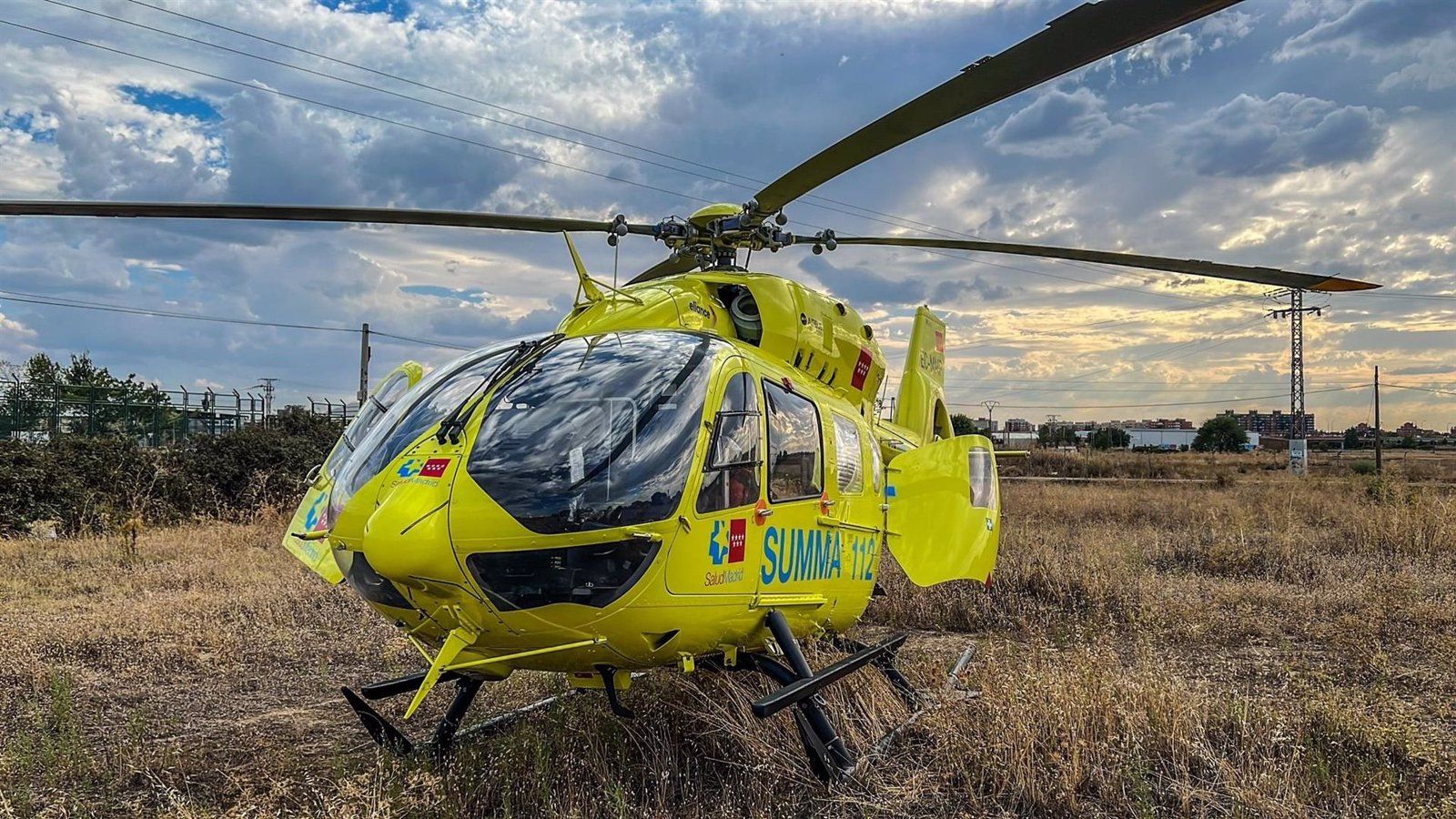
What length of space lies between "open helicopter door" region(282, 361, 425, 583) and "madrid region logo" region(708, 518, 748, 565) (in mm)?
2002

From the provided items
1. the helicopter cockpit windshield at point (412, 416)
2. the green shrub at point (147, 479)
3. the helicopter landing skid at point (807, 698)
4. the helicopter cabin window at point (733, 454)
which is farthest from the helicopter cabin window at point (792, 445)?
the green shrub at point (147, 479)

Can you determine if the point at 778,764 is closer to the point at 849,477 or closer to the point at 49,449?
the point at 849,477

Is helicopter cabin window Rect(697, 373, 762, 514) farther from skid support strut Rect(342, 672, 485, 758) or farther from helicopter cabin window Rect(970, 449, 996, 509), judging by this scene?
helicopter cabin window Rect(970, 449, 996, 509)

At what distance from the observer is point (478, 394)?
4.63 m

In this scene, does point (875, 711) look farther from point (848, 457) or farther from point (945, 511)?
point (848, 457)

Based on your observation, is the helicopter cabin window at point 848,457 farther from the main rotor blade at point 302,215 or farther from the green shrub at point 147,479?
the green shrub at point 147,479

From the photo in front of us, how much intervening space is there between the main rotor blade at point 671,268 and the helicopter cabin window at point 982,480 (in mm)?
2753

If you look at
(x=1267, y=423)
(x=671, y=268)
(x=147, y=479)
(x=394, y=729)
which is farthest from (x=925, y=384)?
(x=1267, y=423)

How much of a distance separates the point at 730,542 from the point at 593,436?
37.7 inches

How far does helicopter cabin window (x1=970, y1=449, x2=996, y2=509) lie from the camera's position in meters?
6.45

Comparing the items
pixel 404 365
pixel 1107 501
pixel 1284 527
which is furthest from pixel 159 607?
pixel 1107 501

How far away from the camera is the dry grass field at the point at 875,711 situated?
491 cm

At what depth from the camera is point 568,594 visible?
162 inches

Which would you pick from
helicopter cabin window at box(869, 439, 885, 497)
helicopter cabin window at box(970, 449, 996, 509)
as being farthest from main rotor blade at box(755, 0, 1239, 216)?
helicopter cabin window at box(970, 449, 996, 509)
